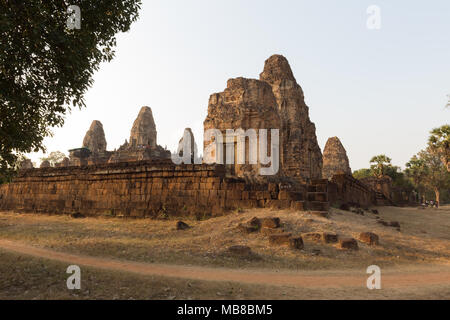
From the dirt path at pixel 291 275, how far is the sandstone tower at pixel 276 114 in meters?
9.60

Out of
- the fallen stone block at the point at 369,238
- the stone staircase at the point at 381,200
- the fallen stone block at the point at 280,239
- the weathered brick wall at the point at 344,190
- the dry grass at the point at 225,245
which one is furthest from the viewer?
the stone staircase at the point at 381,200

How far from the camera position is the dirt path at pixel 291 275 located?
16.0ft

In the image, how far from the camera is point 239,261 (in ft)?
21.1

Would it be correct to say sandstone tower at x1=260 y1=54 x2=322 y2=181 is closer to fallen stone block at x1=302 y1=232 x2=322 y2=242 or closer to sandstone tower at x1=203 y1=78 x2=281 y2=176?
sandstone tower at x1=203 y1=78 x2=281 y2=176

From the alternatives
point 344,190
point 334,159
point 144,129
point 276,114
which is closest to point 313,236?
point 276,114

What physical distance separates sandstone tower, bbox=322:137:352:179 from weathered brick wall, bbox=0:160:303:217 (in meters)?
23.3

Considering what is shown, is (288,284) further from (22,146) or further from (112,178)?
(112,178)

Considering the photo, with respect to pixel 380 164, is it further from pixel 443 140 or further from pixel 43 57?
pixel 43 57

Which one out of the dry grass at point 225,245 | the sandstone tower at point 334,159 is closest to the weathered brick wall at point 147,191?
Answer: the dry grass at point 225,245

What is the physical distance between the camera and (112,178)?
15555 millimetres

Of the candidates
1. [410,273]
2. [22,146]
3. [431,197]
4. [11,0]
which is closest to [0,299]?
[22,146]

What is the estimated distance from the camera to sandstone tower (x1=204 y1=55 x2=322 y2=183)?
1562cm

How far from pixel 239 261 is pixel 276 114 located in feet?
37.8

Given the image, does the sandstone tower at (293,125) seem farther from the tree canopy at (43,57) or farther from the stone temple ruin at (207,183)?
the tree canopy at (43,57)
